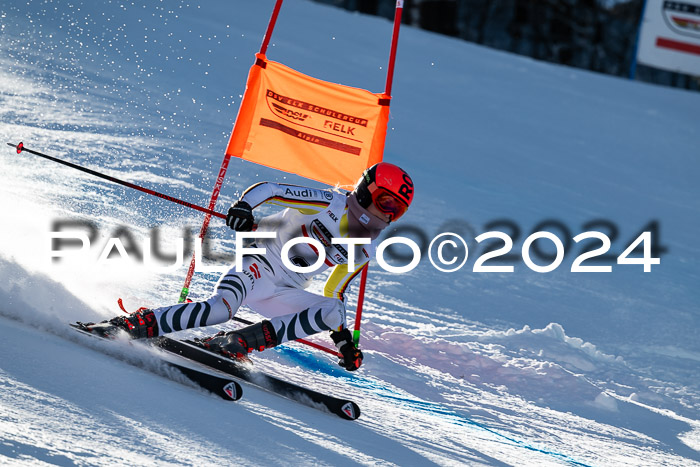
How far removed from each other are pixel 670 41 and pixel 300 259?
12453 mm

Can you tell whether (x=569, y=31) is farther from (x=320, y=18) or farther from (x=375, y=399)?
(x=375, y=399)

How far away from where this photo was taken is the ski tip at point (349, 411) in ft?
12.2

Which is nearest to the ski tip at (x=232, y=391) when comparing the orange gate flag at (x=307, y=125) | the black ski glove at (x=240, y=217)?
the black ski glove at (x=240, y=217)

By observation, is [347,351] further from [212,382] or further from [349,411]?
[212,382]

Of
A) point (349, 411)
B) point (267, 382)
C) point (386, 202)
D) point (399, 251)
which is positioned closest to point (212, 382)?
point (267, 382)

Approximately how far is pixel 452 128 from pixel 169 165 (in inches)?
202

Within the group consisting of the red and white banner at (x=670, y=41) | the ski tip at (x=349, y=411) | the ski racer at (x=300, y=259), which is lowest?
the ski tip at (x=349, y=411)

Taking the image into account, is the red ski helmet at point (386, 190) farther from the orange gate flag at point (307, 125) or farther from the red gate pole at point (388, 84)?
the orange gate flag at point (307, 125)

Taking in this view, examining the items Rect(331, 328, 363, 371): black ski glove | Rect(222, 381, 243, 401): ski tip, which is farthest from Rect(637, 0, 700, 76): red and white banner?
Rect(222, 381, 243, 401): ski tip

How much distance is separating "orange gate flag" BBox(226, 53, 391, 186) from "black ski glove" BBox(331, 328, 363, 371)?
3.99 feet

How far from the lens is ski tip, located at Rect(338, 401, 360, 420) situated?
12.2 feet

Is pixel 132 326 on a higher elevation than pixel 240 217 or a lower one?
lower

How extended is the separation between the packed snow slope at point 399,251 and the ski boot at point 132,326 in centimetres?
12

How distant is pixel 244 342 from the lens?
3.90m
